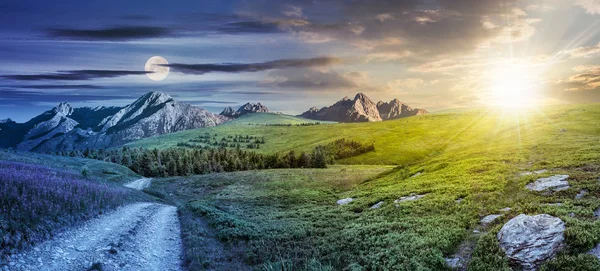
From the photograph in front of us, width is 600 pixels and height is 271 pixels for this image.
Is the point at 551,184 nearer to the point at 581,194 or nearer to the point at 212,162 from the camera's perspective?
the point at 581,194

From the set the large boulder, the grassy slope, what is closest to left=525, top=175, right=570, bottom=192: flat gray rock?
the large boulder

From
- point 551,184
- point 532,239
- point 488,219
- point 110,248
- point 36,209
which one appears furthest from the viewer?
point 551,184

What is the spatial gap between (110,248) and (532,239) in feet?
61.6

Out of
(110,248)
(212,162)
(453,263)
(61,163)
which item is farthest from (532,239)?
(212,162)

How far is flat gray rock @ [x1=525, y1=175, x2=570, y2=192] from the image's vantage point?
20.6 meters

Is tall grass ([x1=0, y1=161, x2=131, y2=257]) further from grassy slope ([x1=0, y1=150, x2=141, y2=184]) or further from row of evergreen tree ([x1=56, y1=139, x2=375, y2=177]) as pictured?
row of evergreen tree ([x1=56, y1=139, x2=375, y2=177])

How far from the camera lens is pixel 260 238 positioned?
19750mm

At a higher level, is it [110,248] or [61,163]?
[61,163]

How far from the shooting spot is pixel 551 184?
21.5 m

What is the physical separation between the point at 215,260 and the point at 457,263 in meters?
12.1

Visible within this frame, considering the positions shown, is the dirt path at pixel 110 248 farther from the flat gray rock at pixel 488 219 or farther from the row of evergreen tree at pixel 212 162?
the row of evergreen tree at pixel 212 162

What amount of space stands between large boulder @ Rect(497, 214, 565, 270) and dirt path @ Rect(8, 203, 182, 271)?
1529 cm

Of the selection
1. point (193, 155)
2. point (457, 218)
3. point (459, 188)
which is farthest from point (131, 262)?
point (193, 155)

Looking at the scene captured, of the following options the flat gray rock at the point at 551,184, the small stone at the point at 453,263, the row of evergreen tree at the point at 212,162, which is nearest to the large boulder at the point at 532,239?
the small stone at the point at 453,263
